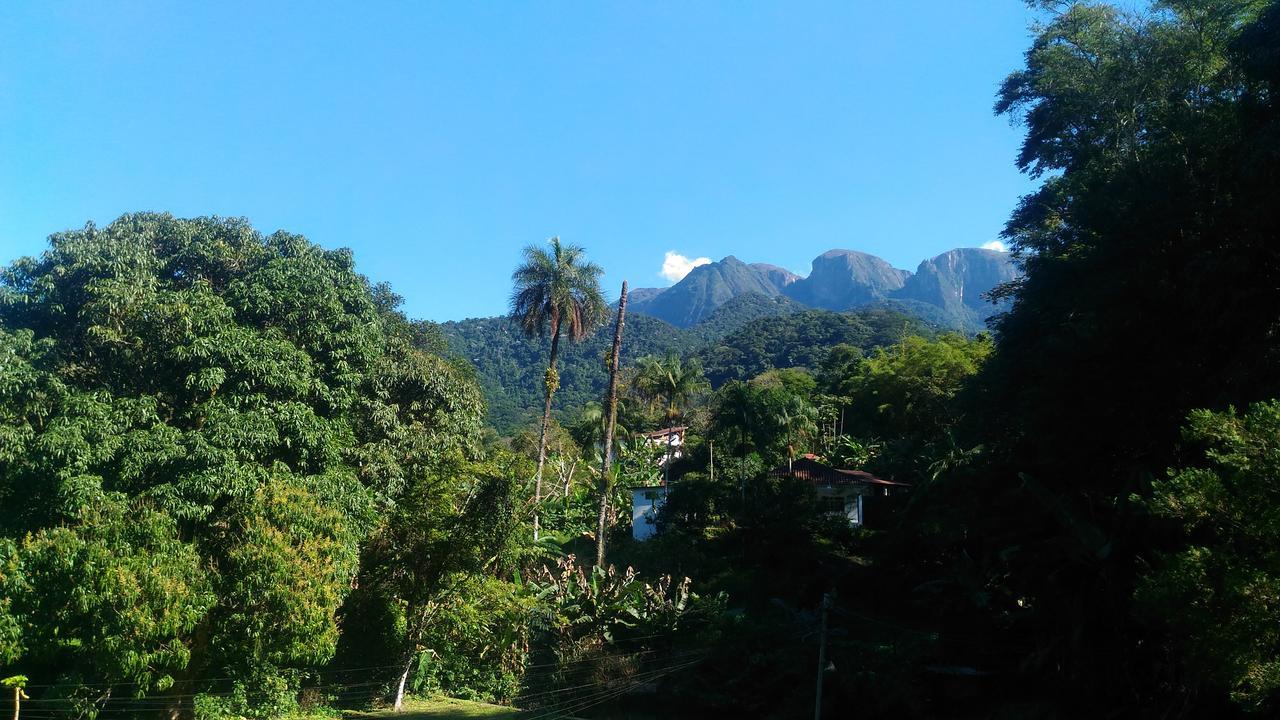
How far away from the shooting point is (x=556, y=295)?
1095 inches

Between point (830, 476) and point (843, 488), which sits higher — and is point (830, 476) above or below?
above

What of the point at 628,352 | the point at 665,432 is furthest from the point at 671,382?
the point at 628,352

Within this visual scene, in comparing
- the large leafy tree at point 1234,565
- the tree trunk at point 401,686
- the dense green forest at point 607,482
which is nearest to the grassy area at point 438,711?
the tree trunk at point 401,686

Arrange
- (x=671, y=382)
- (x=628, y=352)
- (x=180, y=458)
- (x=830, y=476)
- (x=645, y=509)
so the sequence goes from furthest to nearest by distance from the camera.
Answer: (x=628, y=352) → (x=671, y=382) → (x=645, y=509) → (x=830, y=476) → (x=180, y=458)

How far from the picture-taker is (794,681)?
1950cm

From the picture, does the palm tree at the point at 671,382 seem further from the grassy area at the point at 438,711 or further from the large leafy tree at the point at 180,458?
the large leafy tree at the point at 180,458

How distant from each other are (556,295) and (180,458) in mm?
14299

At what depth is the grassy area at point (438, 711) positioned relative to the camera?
66.2 ft

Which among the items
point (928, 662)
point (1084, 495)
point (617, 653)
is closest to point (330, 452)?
point (617, 653)

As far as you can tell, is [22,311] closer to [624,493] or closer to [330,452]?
[330,452]

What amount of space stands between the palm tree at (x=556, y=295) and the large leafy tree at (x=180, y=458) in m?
8.39

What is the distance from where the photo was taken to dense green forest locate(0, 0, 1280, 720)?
509 inches

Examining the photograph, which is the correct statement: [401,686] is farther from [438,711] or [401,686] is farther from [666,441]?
[666,441]

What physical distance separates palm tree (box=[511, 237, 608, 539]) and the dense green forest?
602 millimetres
